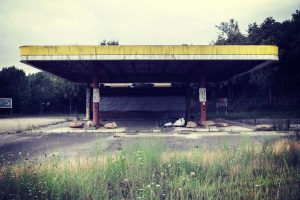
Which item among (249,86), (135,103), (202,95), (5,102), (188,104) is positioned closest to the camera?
(202,95)

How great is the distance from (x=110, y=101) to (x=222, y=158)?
30.8 m

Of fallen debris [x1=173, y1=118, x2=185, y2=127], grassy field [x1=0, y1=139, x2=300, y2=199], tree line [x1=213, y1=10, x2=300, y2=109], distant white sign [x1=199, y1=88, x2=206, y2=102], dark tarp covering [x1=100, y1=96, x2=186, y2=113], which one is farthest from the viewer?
tree line [x1=213, y1=10, x2=300, y2=109]

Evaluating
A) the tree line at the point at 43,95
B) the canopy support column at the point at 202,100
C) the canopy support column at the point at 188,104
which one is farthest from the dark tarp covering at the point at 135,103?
the tree line at the point at 43,95

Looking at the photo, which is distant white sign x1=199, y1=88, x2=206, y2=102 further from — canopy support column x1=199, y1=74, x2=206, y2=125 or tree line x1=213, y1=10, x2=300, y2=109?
tree line x1=213, y1=10, x2=300, y2=109

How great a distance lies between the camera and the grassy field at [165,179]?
16.2 ft

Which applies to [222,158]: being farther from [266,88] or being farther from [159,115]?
[266,88]

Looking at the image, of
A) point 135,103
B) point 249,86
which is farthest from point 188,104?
point 249,86

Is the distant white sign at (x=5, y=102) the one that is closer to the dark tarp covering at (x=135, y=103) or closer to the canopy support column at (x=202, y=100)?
the dark tarp covering at (x=135, y=103)

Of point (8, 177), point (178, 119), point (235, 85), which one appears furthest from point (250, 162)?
point (235, 85)

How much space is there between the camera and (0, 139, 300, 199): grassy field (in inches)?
195

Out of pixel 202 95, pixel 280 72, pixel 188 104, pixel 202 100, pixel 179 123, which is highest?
pixel 280 72

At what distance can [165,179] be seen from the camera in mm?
5914

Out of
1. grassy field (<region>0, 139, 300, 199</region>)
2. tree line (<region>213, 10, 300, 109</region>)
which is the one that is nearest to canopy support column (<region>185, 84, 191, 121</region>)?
tree line (<region>213, 10, 300, 109</region>)

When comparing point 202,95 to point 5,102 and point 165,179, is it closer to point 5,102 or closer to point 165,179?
point 165,179
